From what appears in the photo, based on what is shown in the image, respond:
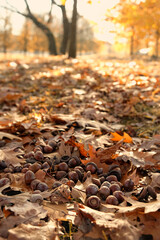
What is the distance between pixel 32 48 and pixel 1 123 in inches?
1637

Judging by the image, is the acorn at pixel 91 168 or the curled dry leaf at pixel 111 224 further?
the acorn at pixel 91 168

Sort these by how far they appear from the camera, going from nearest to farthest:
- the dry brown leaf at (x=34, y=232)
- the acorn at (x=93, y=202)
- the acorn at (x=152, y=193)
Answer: the dry brown leaf at (x=34, y=232) → the acorn at (x=93, y=202) → the acorn at (x=152, y=193)

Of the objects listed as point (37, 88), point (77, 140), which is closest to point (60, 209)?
point (77, 140)

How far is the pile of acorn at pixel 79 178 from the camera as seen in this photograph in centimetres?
173

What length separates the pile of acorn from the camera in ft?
5.67

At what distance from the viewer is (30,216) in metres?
1.49

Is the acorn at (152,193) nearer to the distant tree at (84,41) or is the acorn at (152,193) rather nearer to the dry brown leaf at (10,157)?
the dry brown leaf at (10,157)

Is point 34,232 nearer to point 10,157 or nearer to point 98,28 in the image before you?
point 10,157

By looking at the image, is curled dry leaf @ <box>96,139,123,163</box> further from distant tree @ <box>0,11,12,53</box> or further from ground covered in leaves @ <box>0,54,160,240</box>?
distant tree @ <box>0,11,12,53</box>

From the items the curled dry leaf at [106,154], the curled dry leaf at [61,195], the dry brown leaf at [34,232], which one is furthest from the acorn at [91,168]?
the dry brown leaf at [34,232]

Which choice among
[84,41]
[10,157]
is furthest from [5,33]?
[10,157]

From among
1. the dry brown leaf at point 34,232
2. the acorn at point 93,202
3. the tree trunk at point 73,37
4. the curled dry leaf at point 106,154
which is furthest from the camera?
the tree trunk at point 73,37

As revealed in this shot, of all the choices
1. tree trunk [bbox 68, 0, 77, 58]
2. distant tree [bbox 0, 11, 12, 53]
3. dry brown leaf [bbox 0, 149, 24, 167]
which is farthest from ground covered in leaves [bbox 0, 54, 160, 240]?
distant tree [bbox 0, 11, 12, 53]

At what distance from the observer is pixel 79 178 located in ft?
6.74
